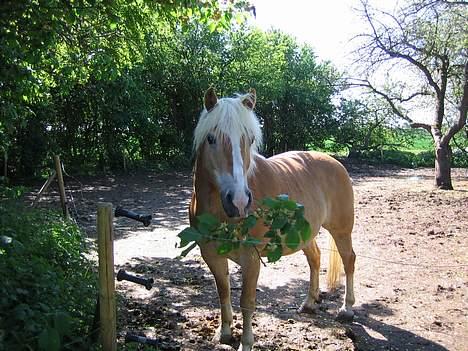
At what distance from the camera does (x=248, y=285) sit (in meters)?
3.20

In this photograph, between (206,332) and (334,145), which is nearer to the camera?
(206,332)

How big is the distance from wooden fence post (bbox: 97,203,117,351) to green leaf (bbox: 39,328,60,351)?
674mm

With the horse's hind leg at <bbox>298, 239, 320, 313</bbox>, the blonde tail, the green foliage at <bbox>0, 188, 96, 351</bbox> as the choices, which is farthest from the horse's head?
the blonde tail

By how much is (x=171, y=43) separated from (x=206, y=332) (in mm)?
14291

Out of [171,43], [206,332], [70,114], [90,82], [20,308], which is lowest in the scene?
[206,332]

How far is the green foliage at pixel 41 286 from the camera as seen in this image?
1925 mm

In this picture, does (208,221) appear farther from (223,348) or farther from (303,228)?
(223,348)

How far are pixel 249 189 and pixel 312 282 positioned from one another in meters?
1.84

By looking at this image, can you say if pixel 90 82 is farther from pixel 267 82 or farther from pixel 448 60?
pixel 448 60

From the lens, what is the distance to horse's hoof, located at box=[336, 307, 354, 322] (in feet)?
13.3

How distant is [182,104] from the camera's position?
55.7ft

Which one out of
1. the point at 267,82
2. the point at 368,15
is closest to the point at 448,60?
the point at 368,15

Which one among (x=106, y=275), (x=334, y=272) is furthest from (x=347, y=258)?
(x=106, y=275)

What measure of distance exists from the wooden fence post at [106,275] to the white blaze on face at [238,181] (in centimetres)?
76
